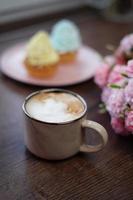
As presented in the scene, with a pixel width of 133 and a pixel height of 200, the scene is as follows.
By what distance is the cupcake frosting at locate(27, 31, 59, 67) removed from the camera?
0.77 metres

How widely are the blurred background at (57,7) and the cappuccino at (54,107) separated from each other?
0.47 meters

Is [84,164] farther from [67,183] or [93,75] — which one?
[93,75]

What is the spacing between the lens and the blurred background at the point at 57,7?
3.40ft

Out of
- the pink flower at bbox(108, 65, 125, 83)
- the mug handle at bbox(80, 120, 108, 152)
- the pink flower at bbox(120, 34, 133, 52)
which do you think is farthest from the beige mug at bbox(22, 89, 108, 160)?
the pink flower at bbox(120, 34, 133, 52)

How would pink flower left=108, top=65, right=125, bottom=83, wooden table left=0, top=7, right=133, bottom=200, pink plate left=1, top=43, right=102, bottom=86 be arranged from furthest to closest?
pink plate left=1, top=43, right=102, bottom=86
pink flower left=108, top=65, right=125, bottom=83
wooden table left=0, top=7, right=133, bottom=200

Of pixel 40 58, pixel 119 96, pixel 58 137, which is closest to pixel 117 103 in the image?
pixel 119 96

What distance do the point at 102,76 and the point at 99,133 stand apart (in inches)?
7.5

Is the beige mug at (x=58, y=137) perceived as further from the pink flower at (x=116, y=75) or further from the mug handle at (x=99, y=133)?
the pink flower at (x=116, y=75)

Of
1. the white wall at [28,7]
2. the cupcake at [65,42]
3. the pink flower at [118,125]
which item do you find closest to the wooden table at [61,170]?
the pink flower at [118,125]

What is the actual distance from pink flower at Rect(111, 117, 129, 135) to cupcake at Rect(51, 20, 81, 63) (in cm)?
27

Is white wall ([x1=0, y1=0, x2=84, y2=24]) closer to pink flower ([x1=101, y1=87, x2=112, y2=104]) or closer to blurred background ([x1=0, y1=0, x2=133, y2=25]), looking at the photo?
blurred background ([x1=0, y1=0, x2=133, y2=25])

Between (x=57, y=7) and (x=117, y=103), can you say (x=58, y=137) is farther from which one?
(x=57, y=7)

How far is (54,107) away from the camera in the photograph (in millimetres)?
571

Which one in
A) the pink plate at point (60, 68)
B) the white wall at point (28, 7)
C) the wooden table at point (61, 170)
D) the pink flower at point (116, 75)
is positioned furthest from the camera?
the white wall at point (28, 7)
